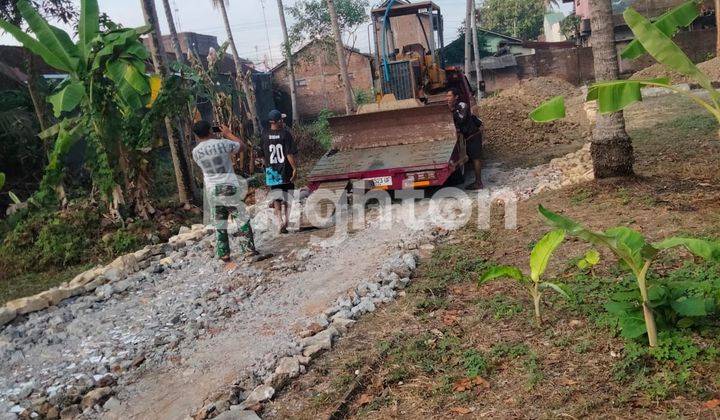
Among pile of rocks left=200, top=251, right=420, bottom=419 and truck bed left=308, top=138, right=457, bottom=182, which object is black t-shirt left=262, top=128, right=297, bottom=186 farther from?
pile of rocks left=200, top=251, right=420, bottom=419

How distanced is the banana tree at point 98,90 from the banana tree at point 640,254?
601 centimetres

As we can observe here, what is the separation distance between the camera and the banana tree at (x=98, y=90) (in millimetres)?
7752

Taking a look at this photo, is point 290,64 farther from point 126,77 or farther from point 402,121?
point 126,77

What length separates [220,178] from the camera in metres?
6.89

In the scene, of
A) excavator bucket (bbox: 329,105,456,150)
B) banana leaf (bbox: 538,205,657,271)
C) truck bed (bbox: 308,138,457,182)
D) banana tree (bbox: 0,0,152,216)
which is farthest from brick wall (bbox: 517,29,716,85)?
banana leaf (bbox: 538,205,657,271)

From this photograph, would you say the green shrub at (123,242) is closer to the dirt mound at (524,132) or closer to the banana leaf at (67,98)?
the banana leaf at (67,98)

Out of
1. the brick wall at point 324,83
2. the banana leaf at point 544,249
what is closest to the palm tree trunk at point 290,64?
the brick wall at point 324,83

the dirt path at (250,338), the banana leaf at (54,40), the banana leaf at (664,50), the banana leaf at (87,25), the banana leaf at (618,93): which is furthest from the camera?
Result: the banana leaf at (87,25)

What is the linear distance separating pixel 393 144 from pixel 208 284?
430 centimetres

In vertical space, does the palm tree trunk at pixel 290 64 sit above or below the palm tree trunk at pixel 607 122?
above

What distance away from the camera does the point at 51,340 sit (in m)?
5.58

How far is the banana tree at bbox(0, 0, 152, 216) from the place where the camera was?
7.75m

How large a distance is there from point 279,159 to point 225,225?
1424mm

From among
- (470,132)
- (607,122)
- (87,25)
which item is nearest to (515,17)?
(470,132)
